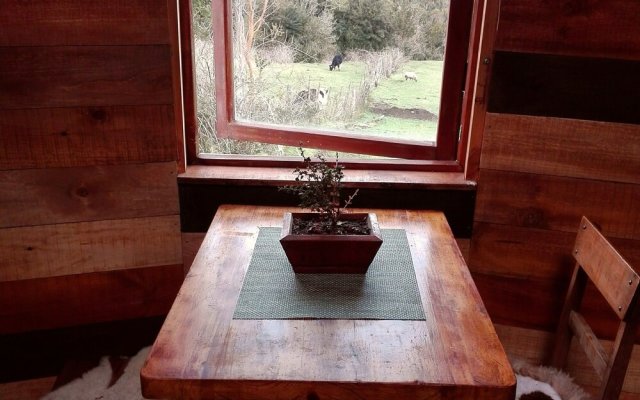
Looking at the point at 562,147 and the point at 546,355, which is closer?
the point at 562,147

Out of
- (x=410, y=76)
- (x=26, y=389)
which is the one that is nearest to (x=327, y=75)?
(x=410, y=76)

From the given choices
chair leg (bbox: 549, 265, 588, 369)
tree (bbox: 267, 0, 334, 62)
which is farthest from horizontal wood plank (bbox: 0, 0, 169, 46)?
chair leg (bbox: 549, 265, 588, 369)

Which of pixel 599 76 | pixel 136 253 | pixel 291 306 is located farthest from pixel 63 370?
pixel 599 76

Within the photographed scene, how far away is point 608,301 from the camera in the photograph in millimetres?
1446

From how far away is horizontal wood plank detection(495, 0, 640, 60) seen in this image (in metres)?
1.63

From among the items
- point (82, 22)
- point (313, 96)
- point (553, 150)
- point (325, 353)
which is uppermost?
point (82, 22)

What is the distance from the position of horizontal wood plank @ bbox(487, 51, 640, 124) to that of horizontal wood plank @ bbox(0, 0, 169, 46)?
1.08 meters

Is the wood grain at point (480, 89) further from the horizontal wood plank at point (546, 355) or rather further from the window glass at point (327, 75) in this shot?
the horizontal wood plank at point (546, 355)

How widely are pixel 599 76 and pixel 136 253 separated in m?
1.62

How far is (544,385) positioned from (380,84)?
1.10 metres

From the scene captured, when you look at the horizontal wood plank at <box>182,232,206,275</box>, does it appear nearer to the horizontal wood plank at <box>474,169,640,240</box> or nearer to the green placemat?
the green placemat

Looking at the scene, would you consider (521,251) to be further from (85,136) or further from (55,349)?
(55,349)

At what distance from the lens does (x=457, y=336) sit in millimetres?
1165

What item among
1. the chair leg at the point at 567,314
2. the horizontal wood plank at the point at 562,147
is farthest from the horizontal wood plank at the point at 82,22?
the chair leg at the point at 567,314
